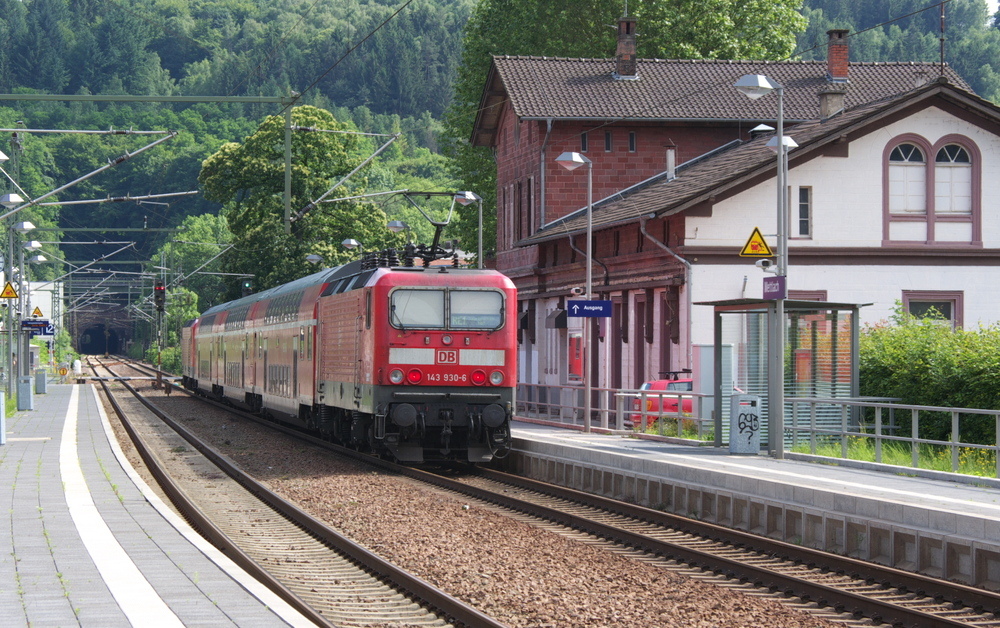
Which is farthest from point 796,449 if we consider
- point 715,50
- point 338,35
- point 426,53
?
point 426,53

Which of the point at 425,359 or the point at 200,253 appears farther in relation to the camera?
the point at 200,253

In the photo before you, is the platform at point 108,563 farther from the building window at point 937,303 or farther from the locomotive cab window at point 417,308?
the building window at point 937,303

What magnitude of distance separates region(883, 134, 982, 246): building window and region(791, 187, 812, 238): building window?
178cm

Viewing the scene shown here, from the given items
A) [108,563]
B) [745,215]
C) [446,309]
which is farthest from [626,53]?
[108,563]

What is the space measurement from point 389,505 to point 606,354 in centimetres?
2093

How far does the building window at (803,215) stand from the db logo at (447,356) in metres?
13.5

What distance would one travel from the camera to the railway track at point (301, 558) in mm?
10727

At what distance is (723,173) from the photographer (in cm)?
3456

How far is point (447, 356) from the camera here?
22188 mm

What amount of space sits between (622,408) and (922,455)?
330 inches

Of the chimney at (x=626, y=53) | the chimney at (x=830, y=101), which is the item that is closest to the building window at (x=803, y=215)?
the chimney at (x=830, y=101)

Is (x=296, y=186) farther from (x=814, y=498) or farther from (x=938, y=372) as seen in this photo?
Answer: (x=814, y=498)

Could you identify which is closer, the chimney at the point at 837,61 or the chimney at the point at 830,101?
the chimney at the point at 830,101

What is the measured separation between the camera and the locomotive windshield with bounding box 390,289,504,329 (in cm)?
2214
